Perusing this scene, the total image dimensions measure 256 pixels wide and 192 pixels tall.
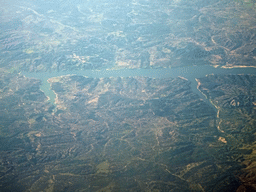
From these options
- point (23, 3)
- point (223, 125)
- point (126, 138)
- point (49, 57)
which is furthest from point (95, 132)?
point (23, 3)

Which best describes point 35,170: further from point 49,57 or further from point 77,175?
point 49,57

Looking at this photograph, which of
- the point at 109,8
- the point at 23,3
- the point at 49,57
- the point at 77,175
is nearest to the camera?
the point at 77,175

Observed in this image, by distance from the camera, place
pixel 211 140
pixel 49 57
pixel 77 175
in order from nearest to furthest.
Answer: pixel 77 175 → pixel 211 140 → pixel 49 57

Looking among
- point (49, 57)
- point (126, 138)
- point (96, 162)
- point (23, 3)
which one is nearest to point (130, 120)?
point (126, 138)

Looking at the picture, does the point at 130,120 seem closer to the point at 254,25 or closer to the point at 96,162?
the point at 96,162

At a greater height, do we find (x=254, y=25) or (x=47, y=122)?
(x=254, y=25)

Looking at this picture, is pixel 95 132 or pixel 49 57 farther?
pixel 49 57
